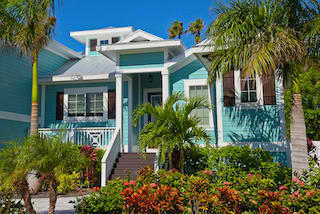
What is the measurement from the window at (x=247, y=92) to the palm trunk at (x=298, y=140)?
3001 mm

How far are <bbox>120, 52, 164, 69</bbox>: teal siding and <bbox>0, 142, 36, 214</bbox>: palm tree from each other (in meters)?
6.40

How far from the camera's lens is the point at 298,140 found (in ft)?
19.4

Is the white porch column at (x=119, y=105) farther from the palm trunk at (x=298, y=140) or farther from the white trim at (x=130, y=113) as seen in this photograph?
the palm trunk at (x=298, y=140)

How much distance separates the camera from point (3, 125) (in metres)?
11.1

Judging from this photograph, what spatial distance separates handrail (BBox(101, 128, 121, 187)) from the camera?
863cm

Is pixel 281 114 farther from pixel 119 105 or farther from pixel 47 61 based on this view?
pixel 47 61

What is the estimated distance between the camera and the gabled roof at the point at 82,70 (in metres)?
12.1

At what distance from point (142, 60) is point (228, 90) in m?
3.40

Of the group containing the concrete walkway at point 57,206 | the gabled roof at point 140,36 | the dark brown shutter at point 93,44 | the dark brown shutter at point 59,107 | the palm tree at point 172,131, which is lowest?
the concrete walkway at point 57,206

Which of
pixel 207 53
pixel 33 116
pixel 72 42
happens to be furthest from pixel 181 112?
pixel 72 42

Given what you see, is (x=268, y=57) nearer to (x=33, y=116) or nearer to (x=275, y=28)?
(x=275, y=28)

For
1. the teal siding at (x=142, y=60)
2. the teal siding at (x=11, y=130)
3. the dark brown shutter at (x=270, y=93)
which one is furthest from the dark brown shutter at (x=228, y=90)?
the teal siding at (x=11, y=130)

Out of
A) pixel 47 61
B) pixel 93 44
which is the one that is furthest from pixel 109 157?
pixel 93 44

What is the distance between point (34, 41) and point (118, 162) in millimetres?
4785
